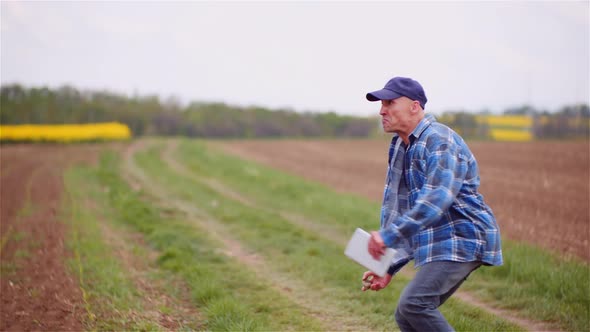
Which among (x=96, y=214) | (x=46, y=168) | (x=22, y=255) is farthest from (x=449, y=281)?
(x=46, y=168)

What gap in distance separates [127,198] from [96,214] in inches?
79.5

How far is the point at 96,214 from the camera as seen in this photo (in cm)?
1261

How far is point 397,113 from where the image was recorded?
3684 mm

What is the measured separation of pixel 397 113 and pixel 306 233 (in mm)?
7603

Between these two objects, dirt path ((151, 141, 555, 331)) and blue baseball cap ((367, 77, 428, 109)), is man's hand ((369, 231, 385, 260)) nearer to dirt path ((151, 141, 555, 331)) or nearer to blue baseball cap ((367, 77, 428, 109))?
blue baseball cap ((367, 77, 428, 109))

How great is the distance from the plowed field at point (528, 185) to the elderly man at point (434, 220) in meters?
5.37

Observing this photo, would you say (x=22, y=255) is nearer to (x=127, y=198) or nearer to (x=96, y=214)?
(x=96, y=214)

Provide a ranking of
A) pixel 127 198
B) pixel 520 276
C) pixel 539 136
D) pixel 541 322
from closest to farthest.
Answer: pixel 541 322, pixel 520 276, pixel 127 198, pixel 539 136

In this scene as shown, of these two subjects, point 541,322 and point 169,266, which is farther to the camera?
point 169,266

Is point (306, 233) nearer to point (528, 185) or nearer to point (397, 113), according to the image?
point (397, 113)

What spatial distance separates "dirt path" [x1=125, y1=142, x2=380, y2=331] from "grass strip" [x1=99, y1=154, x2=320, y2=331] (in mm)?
160

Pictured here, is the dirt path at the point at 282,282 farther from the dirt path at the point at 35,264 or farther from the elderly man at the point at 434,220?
the dirt path at the point at 35,264

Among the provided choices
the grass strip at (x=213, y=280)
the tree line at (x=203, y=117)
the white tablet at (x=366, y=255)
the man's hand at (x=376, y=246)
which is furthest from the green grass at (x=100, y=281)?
the tree line at (x=203, y=117)

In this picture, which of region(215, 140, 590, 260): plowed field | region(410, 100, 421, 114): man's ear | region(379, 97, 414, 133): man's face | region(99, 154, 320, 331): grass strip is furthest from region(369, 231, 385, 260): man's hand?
region(215, 140, 590, 260): plowed field
